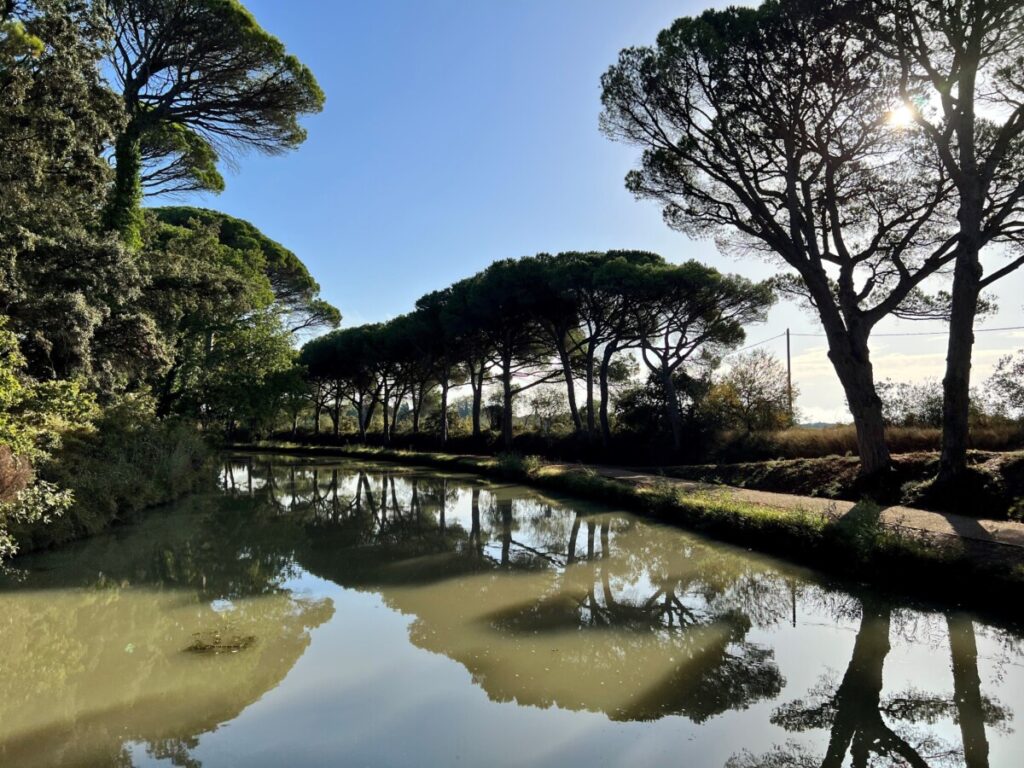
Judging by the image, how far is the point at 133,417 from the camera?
13906 mm

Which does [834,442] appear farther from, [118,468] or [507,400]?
[118,468]

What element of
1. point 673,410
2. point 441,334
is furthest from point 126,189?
point 673,410

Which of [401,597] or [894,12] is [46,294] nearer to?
[401,597]

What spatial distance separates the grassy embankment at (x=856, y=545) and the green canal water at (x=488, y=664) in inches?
14.6

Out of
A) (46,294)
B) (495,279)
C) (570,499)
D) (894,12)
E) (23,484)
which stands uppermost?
(894,12)

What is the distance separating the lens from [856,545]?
7098mm

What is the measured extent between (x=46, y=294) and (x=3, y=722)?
8.28 m

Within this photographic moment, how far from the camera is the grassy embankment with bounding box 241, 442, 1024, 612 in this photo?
19.7 ft

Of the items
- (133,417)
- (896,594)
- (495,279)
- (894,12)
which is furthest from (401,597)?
(495,279)

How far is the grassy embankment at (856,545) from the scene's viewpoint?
601 cm

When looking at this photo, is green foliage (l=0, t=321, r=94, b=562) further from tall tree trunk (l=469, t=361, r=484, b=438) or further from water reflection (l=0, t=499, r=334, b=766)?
tall tree trunk (l=469, t=361, r=484, b=438)

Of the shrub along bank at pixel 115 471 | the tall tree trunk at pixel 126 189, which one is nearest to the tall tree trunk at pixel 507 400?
the shrub along bank at pixel 115 471

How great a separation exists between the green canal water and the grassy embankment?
1.22 ft

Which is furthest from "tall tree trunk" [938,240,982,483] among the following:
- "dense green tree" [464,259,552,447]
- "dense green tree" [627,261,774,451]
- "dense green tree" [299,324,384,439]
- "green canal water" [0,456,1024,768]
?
"dense green tree" [299,324,384,439]
